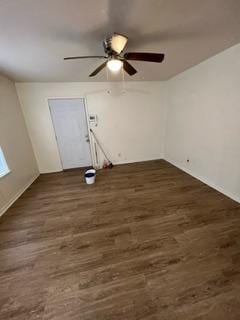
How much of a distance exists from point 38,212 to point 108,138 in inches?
103

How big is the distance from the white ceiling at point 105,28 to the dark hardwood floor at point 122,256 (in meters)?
2.48

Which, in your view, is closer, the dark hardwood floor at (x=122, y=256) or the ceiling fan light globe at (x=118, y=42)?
the dark hardwood floor at (x=122, y=256)

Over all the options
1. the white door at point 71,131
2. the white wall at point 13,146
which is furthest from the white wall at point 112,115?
the white wall at point 13,146

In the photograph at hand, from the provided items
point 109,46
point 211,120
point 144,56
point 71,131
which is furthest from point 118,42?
point 71,131

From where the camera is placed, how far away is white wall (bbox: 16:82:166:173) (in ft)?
12.0

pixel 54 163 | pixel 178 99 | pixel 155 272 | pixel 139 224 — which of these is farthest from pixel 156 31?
pixel 54 163

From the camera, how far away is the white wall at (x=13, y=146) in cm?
274

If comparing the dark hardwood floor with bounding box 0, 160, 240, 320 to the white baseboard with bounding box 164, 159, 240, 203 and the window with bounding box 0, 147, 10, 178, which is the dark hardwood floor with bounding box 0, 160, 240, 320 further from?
the window with bounding box 0, 147, 10, 178

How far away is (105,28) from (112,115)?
99.3 inches

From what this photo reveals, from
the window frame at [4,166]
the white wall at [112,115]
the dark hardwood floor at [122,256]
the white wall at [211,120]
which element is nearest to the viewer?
the dark hardwood floor at [122,256]

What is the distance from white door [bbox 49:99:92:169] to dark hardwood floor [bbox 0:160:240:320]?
→ 5.08ft

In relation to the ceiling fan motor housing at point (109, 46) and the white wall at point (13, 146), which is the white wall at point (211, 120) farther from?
the white wall at point (13, 146)

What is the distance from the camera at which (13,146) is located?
3055 millimetres

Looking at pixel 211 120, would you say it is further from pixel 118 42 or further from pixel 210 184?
pixel 118 42
